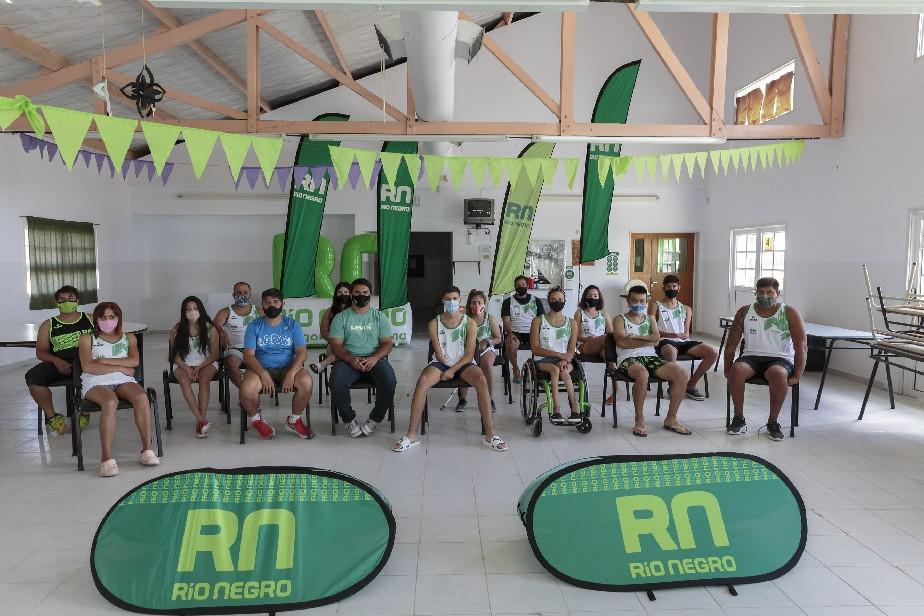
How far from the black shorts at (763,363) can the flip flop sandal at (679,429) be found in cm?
64

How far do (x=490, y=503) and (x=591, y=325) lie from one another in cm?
263

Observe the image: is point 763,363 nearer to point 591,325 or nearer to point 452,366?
point 591,325

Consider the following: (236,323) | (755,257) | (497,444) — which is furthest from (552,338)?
(755,257)

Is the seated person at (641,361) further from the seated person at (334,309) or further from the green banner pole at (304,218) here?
the green banner pole at (304,218)

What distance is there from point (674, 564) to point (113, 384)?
3440 millimetres

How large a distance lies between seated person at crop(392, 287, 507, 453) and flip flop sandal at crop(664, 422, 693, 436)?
1352 mm

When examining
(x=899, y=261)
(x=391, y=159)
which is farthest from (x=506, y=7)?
(x=899, y=261)

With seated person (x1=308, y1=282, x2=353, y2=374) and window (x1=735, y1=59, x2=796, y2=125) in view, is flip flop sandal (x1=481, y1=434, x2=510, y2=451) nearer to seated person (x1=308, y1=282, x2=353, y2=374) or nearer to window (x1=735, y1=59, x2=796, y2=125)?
seated person (x1=308, y1=282, x2=353, y2=374)

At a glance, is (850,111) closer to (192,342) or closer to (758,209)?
(758,209)

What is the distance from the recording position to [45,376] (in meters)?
4.41

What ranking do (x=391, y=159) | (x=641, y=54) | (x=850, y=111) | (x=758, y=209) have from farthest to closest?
(x=641, y=54), (x=758, y=209), (x=850, y=111), (x=391, y=159)

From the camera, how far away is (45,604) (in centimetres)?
232

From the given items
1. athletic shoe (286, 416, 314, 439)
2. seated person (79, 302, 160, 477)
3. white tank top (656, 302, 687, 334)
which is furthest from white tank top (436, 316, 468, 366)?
seated person (79, 302, 160, 477)

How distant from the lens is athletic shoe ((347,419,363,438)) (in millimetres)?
4504
